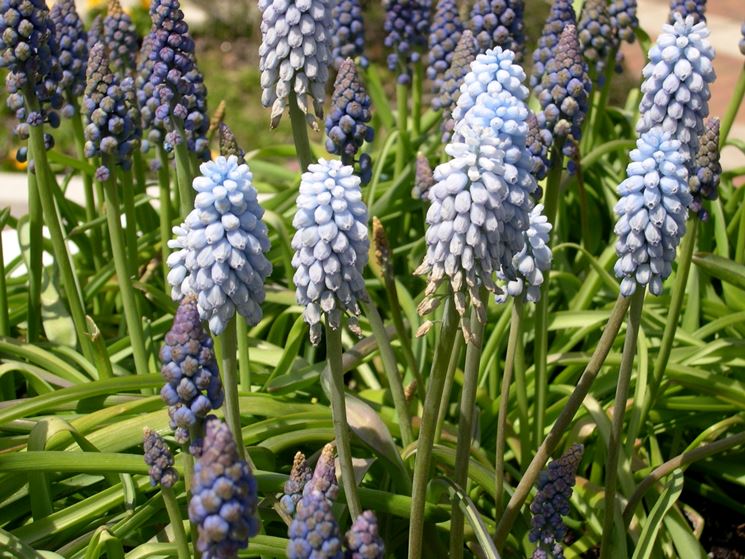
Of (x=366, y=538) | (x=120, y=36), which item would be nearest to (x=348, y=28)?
(x=120, y=36)

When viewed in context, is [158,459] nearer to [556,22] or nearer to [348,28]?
[556,22]

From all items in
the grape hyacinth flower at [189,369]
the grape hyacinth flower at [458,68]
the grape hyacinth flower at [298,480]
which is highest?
the grape hyacinth flower at [458,68]

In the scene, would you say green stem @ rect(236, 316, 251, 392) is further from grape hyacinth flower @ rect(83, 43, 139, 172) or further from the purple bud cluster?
the purple bud cluster

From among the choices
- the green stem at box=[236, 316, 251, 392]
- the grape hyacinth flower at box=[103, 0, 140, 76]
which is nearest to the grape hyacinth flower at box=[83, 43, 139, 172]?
the green stem at box=[236, 316, 251, 392]

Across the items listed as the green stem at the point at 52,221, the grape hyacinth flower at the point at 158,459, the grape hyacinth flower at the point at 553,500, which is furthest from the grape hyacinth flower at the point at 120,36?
the grape hyacinth flower at the point at 553,500

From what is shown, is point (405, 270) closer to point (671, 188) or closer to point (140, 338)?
point (140, 338)

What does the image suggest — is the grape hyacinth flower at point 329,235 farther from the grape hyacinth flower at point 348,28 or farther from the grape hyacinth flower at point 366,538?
the grape hyacinth flower at point 348,28

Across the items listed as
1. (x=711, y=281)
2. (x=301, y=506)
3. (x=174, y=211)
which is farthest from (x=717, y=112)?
(x=301, y=506)
